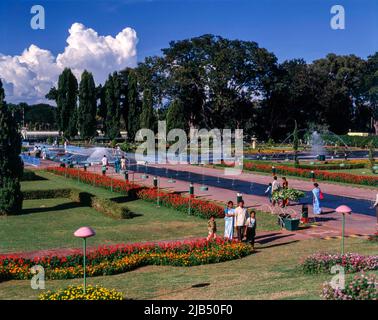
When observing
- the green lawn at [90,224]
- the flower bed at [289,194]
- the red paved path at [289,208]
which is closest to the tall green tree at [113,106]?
the red paved path at [289,208]

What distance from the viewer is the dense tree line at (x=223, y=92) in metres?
72.5

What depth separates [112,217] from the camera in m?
22.2

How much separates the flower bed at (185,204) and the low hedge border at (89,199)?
2119mm

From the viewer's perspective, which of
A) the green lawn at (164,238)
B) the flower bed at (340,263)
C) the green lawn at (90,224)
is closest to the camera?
the green lawn at (164,238)

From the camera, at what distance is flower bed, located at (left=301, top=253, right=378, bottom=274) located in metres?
12.2

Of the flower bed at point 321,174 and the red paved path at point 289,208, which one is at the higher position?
the flower bed at point 321,174

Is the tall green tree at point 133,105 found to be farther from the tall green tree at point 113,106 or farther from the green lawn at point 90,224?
the green lawn at point 90,224

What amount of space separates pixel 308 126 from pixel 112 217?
65.2 m

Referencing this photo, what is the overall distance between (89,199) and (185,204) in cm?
533

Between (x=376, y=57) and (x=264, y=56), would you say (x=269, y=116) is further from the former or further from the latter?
(x=376, y=57)

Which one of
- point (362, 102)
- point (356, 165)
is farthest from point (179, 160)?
point (362, 102)

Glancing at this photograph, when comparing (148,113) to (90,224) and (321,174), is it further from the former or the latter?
(90,224)

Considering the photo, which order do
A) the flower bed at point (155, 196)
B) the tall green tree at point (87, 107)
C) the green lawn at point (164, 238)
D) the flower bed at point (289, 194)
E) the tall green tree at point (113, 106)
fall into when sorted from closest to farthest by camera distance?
the green lawn at point (164, 238)
the flower bed at point (289, 194)
the flower bed at point (155, 196)
the tall green tree at point (87, 107)
the tall green tree at point (113, 106)
